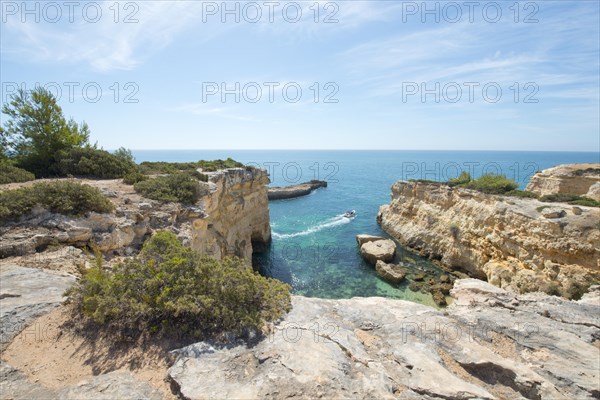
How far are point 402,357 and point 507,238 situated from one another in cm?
2075

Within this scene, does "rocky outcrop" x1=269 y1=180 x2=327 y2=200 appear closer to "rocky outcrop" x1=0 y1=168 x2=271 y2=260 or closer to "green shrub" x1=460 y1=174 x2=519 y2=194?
"rocky outcrop" x1=0 y1=168 x2=271 y2=260

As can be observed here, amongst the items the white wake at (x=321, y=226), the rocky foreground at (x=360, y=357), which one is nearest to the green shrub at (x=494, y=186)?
the white wake at (x=321, y=226)

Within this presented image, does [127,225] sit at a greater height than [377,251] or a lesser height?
greater

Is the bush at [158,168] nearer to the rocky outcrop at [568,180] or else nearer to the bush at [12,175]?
the bush at [12,175]

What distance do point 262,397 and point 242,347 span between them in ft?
4.46

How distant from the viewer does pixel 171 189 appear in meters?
15.1

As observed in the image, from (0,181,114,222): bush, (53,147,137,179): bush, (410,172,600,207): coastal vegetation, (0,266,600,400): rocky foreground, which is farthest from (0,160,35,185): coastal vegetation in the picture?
(410,172,600,207): coastal vegetation

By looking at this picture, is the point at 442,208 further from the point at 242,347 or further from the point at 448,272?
the point at 242,347

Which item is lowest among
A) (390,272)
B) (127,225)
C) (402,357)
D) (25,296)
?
(390,272)

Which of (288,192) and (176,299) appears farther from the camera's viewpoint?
(288,192)

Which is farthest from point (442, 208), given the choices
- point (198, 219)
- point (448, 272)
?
point (198, 219)

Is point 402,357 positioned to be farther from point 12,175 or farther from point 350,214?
point 350,214

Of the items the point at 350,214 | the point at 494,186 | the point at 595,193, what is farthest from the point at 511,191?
the point at 350,214

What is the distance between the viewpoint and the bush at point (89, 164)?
1764 centimetres
